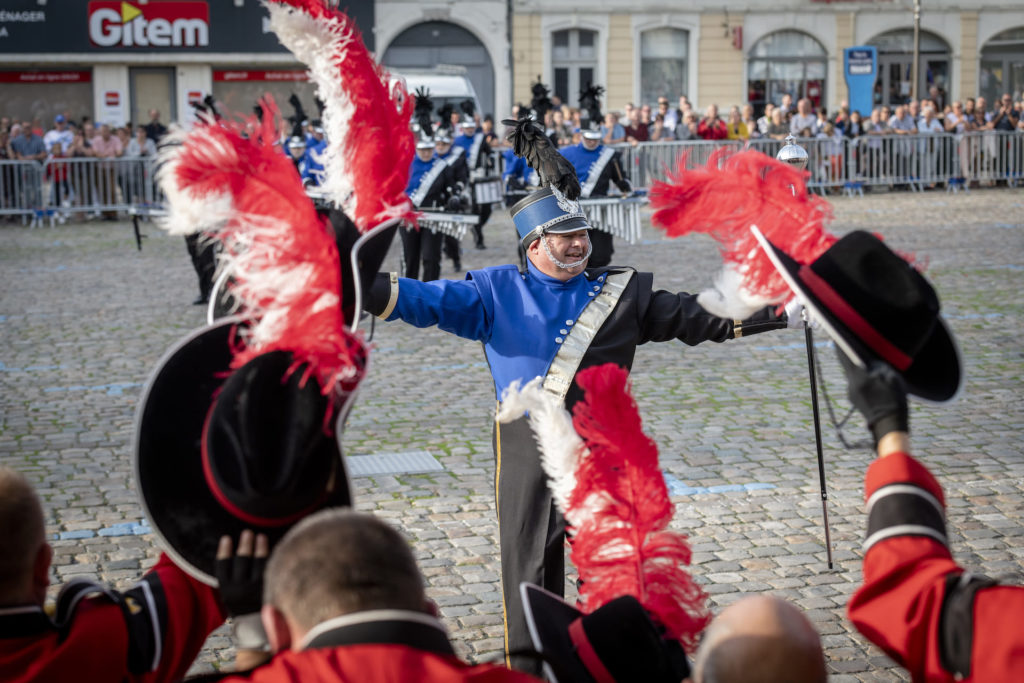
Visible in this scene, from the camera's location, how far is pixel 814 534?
225 inches

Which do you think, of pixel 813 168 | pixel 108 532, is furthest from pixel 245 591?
pixel 813 168

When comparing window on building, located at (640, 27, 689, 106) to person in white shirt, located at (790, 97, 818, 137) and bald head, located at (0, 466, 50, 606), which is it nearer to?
person in white shirt, located at (790, 97, 818, 137)

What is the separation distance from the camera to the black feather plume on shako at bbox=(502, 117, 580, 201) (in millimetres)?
4656

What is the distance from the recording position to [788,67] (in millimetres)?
34719

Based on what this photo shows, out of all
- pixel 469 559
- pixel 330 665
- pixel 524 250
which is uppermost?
pixel 524 250

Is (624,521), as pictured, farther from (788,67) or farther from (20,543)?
(788,67)

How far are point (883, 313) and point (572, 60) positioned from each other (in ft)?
107

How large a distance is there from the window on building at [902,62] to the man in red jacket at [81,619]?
34986 mm

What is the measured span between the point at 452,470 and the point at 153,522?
4613 millimetres

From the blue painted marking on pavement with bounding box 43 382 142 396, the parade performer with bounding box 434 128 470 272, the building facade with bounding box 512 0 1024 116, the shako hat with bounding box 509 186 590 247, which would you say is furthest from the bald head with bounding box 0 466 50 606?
the building facade with bounding box 512 0 1024 116

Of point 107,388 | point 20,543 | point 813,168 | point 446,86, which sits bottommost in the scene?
point 107,388

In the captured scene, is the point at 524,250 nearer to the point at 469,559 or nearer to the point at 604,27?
the point at 469,559

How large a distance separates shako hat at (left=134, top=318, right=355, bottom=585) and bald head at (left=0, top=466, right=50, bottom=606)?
20cm

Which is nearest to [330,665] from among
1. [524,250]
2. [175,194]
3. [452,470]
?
[175,194]
